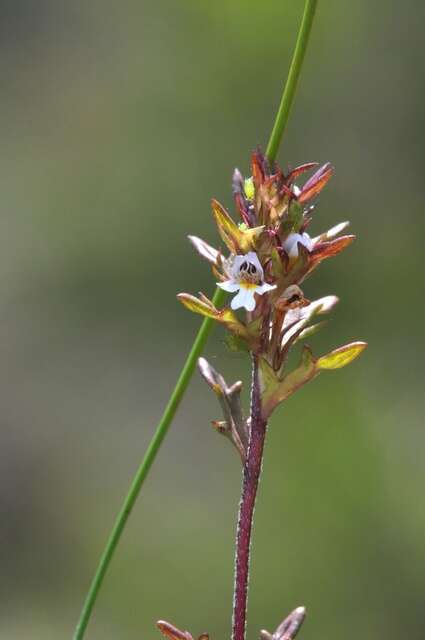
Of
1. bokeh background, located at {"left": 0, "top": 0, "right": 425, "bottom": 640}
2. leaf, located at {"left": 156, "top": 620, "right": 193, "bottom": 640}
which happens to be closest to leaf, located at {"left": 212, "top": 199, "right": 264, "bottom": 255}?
leaf, located at {"left": 156, "top": 620, "right": 193, "bottom": 640}

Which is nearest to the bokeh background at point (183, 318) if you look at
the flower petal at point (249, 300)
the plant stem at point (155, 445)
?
the plant stem at point (155, 445)

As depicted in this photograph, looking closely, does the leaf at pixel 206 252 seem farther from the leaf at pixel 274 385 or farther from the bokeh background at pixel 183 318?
the bokeh background at pixel 183 318

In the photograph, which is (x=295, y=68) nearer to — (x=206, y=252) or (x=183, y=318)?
(x=206, y=252)

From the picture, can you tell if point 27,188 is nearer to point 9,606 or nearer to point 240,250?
point 9,606

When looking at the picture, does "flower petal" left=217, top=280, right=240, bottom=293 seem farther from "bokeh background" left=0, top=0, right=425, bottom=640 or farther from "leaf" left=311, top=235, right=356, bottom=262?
"bokeh background" left=0, top=0, right=425, bottom=640

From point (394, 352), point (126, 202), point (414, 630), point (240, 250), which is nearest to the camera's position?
point (240, 250)

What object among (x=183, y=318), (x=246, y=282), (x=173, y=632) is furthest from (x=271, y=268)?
(x=183, y=318)

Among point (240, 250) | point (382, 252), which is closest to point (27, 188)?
point (382, 252)

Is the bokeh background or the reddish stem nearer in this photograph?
the reddish stem
